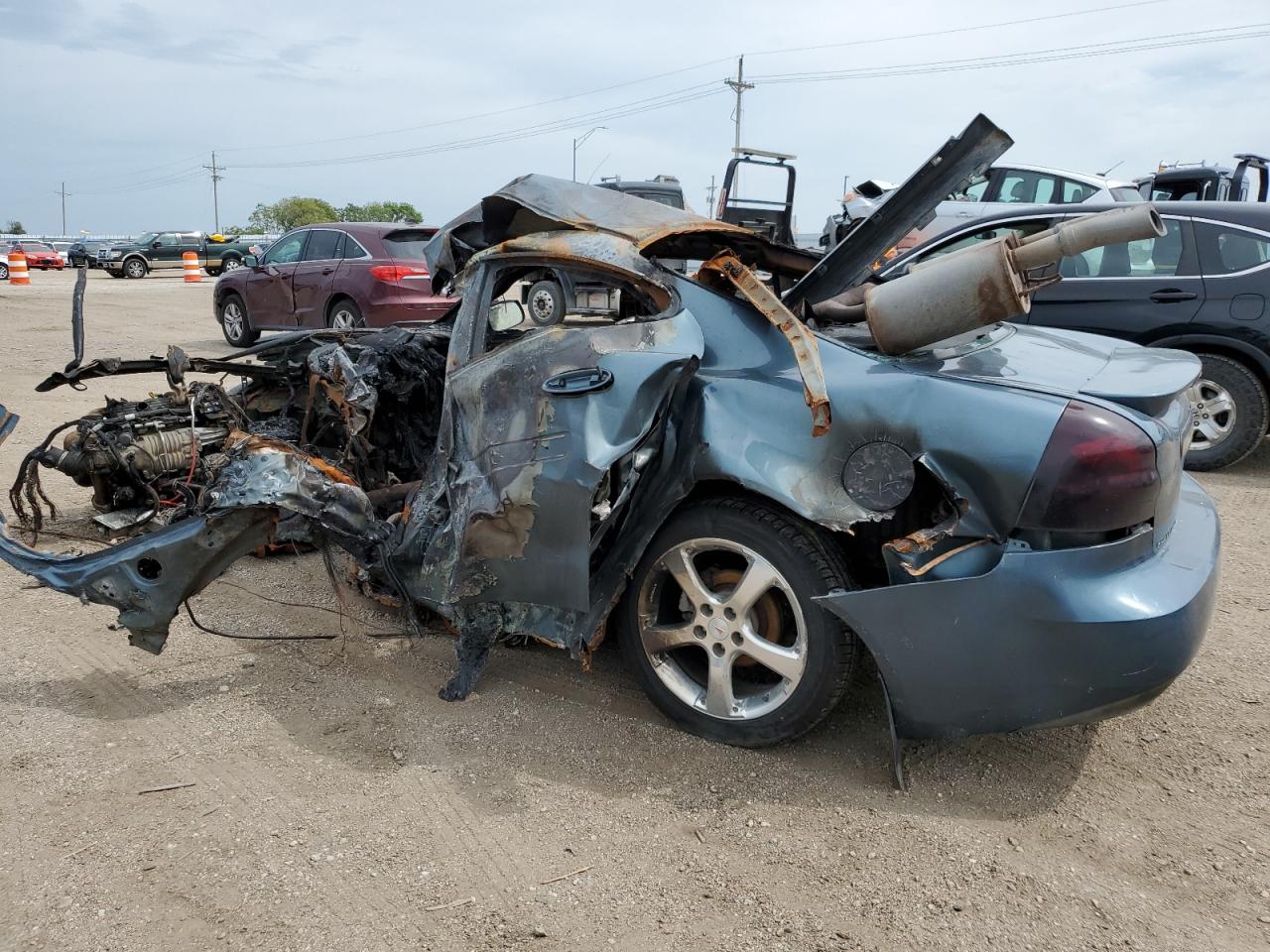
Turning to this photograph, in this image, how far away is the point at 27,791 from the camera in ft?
9.31

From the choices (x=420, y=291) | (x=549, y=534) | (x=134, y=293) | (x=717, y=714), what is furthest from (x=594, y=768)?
(x=134, y=293)

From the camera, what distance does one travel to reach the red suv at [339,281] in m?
10.5

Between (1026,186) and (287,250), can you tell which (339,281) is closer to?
(287,250)

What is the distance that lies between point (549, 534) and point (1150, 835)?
6.42 feet

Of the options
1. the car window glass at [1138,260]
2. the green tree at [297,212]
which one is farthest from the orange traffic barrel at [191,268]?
the green tree at [297,212]

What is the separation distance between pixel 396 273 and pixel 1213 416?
821cm

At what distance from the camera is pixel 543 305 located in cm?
325

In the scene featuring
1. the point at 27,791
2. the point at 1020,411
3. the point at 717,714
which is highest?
the point at 1020,411

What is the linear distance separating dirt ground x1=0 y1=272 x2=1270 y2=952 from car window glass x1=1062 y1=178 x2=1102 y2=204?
346 inches

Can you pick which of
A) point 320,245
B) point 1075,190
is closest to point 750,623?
point 320,245

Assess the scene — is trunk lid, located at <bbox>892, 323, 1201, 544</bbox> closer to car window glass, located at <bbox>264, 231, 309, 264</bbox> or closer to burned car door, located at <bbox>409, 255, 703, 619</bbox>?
burned car door, located at <bbox>409, 255, 703, 619</bbox>

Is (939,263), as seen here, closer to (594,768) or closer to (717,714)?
(717,714)

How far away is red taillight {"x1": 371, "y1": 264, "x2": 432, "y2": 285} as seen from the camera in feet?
34.4

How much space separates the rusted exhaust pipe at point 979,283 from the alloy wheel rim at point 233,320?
38.8 feet
